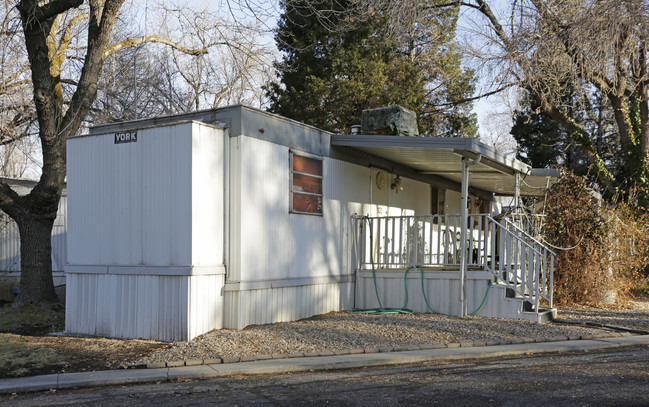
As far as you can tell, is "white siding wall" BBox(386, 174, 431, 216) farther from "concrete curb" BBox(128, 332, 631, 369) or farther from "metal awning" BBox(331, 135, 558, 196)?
"concrete curb" BBox(128, 332, 631, 369)

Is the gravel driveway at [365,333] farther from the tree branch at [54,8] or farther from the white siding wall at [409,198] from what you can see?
the tree branch at [54,8]

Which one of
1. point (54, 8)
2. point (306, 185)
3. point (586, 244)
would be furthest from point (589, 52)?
point (54, 8)

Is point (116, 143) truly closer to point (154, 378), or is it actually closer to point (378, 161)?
point (154, 378)

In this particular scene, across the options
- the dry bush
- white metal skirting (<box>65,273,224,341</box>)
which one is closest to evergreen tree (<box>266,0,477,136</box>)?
the dry bush

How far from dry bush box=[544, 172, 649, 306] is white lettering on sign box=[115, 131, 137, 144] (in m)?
8.55

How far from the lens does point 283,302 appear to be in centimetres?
1086

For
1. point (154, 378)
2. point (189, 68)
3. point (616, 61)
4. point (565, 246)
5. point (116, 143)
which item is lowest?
point (154, 378)

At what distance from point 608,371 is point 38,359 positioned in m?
6.55

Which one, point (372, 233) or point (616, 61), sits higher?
point (616, 61)

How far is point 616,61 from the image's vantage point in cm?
1620

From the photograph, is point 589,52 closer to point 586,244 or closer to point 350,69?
point 586,244

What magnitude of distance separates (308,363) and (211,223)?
2.82 m

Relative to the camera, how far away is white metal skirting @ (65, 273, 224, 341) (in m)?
9.25

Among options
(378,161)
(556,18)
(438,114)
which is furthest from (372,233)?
(438,114)
